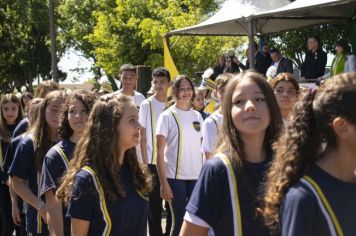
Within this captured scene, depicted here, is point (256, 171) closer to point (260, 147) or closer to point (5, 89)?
point (260, 147)

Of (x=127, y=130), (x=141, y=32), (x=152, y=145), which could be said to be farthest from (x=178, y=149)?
(x=141, y=32)

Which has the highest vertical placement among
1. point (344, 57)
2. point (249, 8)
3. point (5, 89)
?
point (249, 8)

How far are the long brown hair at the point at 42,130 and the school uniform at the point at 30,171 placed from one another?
1.6 inches

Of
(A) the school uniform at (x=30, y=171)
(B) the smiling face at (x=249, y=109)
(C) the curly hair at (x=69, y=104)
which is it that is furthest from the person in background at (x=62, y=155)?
(B) the smiling face at (x=249, y=109)

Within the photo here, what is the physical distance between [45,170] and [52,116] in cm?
65

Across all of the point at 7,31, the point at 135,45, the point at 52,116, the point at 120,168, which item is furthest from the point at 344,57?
the point at 7,31

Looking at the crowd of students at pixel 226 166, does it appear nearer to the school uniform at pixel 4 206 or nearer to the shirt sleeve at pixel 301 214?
the shirt sleeve at pixel 301 214

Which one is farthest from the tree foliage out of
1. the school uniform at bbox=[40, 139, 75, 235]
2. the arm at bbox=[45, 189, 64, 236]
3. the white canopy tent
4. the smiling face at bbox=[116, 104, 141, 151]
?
the smiling face at bbox=[116, 104, 141, 151]

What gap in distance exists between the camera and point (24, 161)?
4242mm

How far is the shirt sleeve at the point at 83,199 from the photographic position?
2.99 meters

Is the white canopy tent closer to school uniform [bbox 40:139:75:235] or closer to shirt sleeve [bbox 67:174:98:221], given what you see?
school uniform [bbox 40:139:75:235]

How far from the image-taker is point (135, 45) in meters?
31.8

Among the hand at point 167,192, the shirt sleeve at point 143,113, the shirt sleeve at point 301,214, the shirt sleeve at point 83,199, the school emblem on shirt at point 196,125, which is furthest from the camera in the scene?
the shirt sleeve at point 143,113

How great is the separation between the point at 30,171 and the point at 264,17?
807cm
